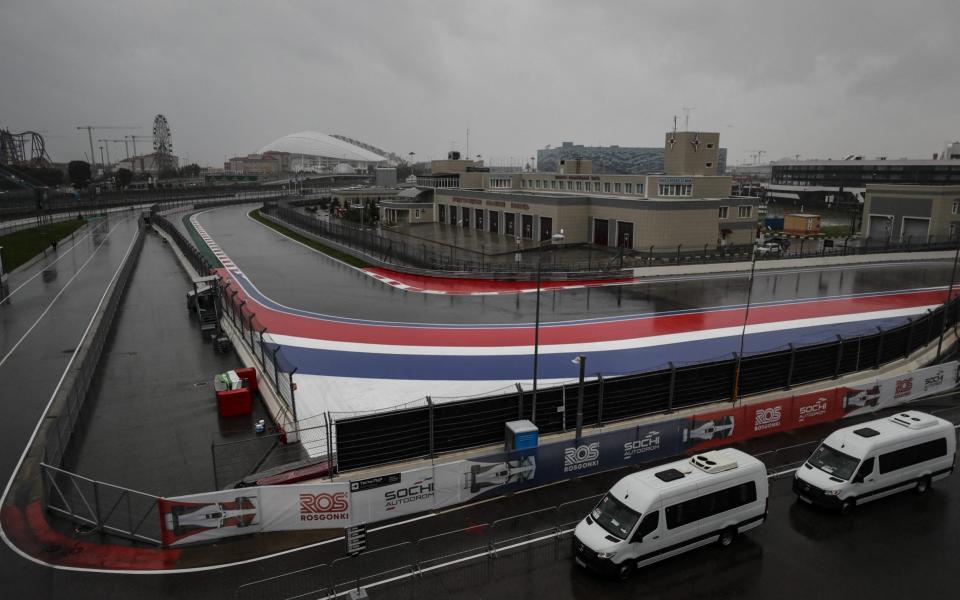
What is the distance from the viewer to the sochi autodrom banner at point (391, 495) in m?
13.7

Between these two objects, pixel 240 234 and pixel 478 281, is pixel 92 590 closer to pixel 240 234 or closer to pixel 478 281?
pixel 478 281

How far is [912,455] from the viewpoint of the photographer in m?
14.7

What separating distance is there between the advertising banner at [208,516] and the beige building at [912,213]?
61652 millimetres

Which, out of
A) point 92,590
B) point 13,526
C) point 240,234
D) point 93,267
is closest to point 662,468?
point 92,590

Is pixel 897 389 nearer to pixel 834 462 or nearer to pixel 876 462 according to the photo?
pixel 876 462

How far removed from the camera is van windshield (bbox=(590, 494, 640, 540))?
11.8 m

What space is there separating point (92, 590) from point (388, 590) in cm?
568

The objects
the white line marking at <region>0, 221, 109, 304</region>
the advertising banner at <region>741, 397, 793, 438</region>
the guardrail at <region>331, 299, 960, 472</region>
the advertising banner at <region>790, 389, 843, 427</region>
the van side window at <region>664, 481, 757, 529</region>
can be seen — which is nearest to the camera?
the van side window at <region>664, 481, 757, 529</region>

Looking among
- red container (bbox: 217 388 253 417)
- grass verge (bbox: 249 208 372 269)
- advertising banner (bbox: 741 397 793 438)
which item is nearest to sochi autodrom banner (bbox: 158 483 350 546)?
red container (bbox: 217 388 253 417)

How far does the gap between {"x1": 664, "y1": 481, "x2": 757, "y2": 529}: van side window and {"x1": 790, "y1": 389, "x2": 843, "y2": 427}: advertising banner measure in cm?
721

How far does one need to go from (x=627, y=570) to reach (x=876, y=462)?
726cm

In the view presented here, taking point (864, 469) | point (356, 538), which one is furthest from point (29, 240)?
point (864, 469)

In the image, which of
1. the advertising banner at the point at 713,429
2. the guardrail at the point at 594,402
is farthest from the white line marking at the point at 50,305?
the advertising banner at the point at 713,429

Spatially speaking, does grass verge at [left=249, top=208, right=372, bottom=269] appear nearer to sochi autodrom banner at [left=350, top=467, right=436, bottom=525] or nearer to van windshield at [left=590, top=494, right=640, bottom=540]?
sochi autodrom banner at [left=350, top=467, right=436, bottom=525]
